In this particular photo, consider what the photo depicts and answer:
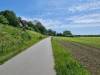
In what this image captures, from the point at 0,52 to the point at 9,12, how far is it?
3850 inches

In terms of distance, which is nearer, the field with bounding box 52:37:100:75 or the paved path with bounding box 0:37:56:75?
the paved path with bounding box 0:37:56:75

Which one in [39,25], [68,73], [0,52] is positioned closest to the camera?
[68,73]

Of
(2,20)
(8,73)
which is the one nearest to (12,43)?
(8,73)

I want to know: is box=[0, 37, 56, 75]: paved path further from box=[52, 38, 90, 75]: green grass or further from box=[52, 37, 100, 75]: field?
box=[52, 37, 100, 75]: field

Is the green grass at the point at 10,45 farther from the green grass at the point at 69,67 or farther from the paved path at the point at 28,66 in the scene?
the green grass at the point at 69,67

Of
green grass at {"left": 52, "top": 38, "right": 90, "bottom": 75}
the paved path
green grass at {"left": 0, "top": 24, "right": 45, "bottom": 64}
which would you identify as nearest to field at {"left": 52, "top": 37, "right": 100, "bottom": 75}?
green grass at {"left": 52, "top": 38, "right": 90, "bottom": 75}

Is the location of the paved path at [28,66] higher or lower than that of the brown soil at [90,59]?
higher

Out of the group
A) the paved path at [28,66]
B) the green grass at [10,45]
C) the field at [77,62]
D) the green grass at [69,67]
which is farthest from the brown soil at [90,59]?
the green grass at [10,45]

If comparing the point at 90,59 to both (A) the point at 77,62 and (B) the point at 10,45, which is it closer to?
(A) the point at 77,62

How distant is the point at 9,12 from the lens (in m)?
121

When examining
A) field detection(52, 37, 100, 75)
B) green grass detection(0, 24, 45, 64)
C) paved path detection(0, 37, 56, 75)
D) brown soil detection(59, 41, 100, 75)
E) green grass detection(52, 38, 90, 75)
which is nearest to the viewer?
green grass detection(52, 38, 90, 75)

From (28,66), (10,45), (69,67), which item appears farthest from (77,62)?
(10,45)

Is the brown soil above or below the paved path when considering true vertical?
below

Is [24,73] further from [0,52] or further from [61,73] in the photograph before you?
[0,52]
